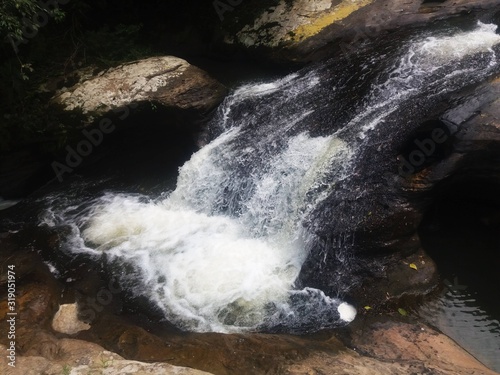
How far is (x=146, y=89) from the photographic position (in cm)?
767

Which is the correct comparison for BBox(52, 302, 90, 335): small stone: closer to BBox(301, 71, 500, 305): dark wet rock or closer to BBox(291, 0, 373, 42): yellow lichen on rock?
BBox(301, 71, 500, 305): dark wet rock

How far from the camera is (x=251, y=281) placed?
5.59m

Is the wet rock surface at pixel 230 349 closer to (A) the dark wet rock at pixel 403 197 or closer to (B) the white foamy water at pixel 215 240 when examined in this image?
(B) the white foamy water at pixel 215 240

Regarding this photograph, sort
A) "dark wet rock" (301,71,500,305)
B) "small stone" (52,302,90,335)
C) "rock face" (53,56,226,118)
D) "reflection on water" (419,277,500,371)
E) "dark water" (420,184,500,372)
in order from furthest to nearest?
"rock face" (53,56,226,118) → "dark wet rock" (301,71,500,305) → "small stone" (52,302,90,335) → "dark water" (420,184,500,372) → "reflection on water" (419,277,500,371)

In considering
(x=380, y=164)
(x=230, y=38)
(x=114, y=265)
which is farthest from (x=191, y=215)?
(x=230, y=38)

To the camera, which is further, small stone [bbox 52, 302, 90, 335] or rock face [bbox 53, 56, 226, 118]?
rock face [bbox 53, 56, 226, 118]

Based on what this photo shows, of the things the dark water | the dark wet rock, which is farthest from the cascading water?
the dark water

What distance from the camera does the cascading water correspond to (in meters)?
5.35

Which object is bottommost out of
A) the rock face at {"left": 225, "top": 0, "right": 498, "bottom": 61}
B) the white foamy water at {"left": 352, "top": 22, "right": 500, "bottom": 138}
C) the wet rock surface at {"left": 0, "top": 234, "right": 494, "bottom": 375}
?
the wet rock surface at {"left": 0, "top": 234, "right": 494, "bottom": 375}

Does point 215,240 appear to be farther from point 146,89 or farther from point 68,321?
point 146,89

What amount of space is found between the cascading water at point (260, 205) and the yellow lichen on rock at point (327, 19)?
95 cm

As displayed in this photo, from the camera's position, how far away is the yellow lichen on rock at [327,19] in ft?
28.1

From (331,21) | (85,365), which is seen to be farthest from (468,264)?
(331,21)

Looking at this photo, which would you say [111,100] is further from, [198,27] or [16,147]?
[198,27]
